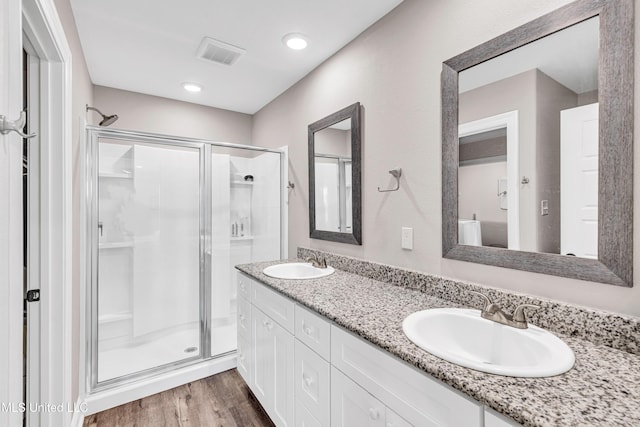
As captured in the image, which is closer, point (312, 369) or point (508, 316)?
point (508, 316)

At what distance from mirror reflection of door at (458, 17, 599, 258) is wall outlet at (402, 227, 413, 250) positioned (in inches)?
10.7

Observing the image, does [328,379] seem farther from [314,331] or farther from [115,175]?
[115,175]

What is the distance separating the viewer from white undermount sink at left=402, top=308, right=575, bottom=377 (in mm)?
791

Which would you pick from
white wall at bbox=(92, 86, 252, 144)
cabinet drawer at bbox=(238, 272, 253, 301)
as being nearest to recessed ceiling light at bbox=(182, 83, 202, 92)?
white wall at bbox=(92, 86, 252, 144)

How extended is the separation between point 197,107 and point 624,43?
3.25 metres

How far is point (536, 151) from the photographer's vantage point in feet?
3.70

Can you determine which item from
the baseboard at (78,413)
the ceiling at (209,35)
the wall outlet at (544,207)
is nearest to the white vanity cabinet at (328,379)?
the wall outlet at (544,207)

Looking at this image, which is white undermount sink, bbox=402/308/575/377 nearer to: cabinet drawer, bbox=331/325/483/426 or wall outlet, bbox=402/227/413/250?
cabinet drawer, bbox=331/325/483/426

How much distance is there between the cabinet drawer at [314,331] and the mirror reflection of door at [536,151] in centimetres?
74

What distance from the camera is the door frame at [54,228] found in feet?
4.25

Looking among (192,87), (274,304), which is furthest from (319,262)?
(192,87)

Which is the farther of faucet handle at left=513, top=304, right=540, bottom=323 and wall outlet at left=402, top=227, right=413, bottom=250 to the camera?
wall outlet at left=402, top=227, right=413, bottom=250
